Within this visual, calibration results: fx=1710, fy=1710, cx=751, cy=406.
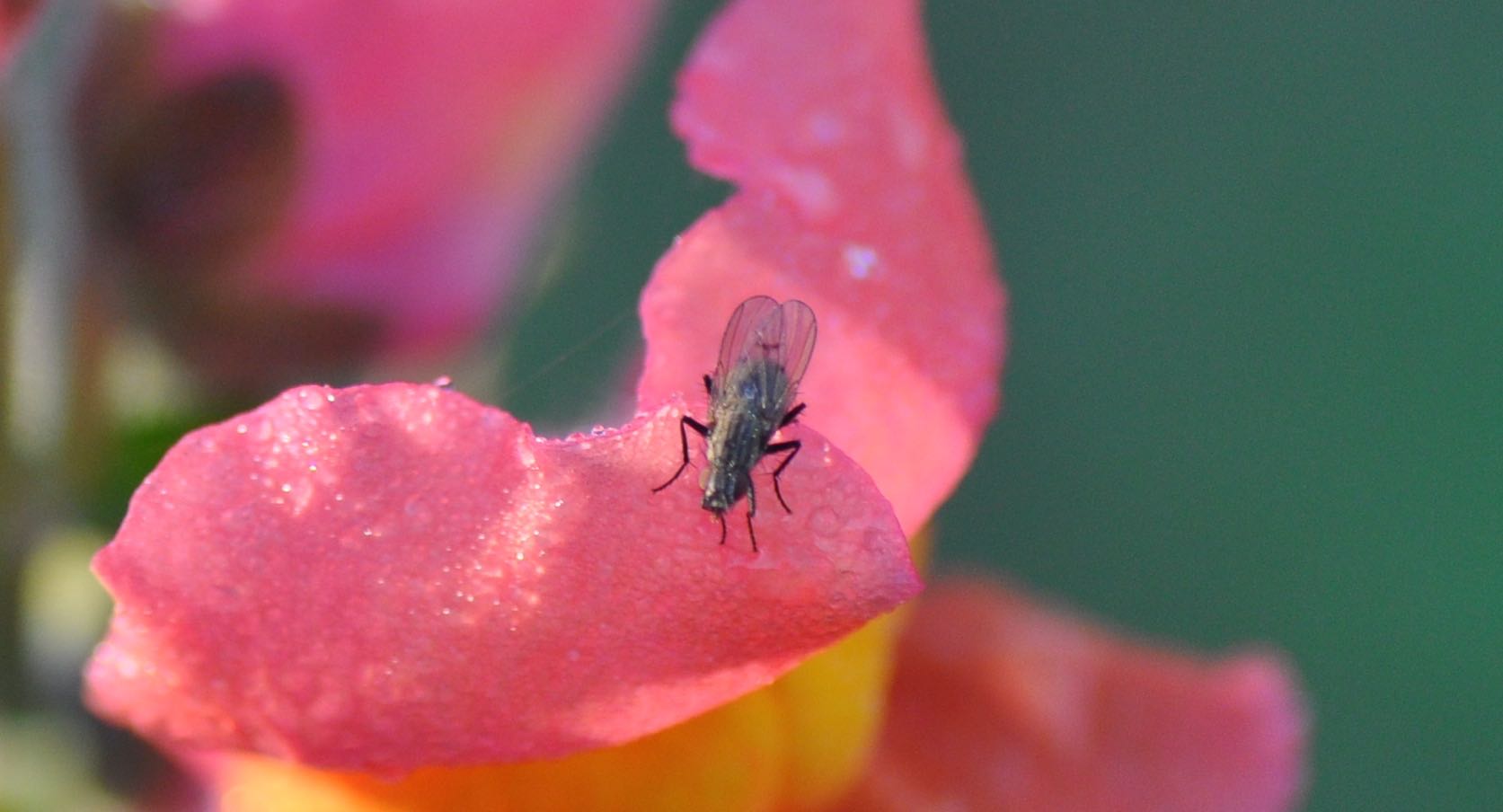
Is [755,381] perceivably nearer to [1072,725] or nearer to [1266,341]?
[1072,725]

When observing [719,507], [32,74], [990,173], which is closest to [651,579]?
[719,507]

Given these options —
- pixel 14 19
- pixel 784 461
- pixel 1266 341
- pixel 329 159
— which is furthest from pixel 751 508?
pixel 1266 341

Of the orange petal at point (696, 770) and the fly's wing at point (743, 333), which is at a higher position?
the fly's wing at point (743, 333)

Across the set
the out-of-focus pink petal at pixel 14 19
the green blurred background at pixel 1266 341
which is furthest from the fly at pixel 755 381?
the green blurred background at pixel 1266 341

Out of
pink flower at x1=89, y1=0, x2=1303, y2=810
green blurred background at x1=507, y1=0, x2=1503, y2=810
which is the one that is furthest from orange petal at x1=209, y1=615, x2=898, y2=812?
green blurred background at x1=507, y1=0, x2=1503, y2=810

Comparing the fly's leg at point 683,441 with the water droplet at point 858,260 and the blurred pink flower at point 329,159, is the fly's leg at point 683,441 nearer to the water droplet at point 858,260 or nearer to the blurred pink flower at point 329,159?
the water droplet at point 858,260

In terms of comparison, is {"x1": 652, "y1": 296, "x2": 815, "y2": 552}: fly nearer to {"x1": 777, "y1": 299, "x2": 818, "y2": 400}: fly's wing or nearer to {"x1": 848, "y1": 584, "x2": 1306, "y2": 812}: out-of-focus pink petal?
{"x1": 777, "y1": 299, "x2": 818, "y2": 400}: fly's wing

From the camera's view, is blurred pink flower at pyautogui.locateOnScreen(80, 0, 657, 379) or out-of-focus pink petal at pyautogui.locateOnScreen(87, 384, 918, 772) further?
blurred pink flower at pyautogui.locateOnScreen(80, 0, 657, 379)
